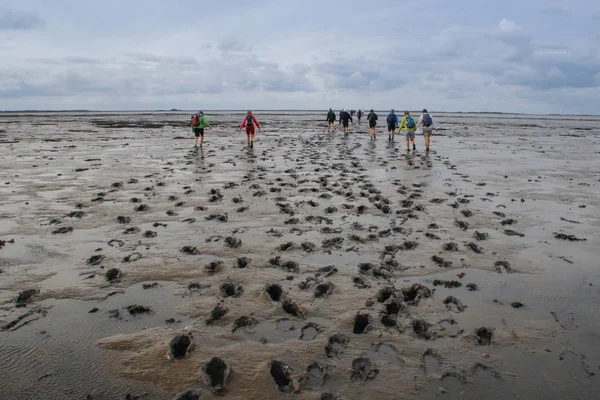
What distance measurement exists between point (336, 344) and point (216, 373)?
4.11ft

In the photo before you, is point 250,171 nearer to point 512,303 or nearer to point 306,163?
point 306,163

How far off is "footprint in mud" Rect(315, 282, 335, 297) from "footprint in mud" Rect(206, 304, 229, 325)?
121 cm

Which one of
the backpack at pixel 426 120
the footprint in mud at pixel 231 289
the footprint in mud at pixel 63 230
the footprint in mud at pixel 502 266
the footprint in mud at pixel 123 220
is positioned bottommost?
the footprint in mud at pixel 231 289

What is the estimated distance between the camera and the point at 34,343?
13.3ft

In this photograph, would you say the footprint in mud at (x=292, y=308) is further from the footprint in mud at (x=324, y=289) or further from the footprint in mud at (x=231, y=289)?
the footprint in mud at (x=231, y=289)

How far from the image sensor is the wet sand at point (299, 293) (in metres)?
3.58

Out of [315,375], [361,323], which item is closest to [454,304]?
[361,323]

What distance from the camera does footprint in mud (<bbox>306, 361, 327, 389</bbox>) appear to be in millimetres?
3498

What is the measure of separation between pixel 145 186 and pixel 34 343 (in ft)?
27.3

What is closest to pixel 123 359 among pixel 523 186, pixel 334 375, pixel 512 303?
pixel 334 375

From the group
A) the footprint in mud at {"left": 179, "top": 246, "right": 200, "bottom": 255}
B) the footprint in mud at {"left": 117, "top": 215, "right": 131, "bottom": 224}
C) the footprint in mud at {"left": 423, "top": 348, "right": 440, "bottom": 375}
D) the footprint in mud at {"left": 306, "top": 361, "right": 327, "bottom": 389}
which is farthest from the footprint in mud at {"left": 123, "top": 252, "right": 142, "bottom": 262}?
the footprint in mud at {"left": 423, "top": 348, "right": 440, "bottom": 375}

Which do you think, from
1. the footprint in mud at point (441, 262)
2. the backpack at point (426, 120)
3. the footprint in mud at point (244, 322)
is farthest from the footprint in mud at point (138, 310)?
the backpack at point (426, 120)

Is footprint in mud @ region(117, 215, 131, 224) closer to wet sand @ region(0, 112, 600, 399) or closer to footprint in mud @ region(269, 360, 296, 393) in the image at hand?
wet sand @ region(0, 112, 600, 399)

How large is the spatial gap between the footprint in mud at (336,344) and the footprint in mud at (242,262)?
2285mm
